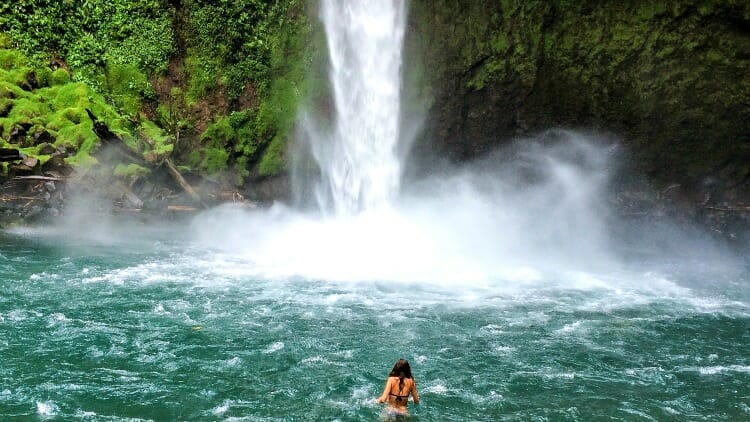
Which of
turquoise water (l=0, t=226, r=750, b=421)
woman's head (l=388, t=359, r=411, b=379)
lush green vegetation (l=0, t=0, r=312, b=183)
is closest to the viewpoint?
woman's head (l=388, t=359, r=411, b=379)

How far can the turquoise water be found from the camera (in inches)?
382

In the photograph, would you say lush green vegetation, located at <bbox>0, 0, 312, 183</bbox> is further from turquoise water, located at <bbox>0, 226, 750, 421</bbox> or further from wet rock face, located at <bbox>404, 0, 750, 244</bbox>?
turquoise water, located at <bbox>0, 226, 750, 421</bbox>

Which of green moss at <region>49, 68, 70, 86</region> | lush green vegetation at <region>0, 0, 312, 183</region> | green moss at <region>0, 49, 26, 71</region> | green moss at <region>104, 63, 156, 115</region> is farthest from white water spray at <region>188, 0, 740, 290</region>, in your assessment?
green moss at <region>0, 49, 26, 71</region>

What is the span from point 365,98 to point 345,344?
14060 millimetres

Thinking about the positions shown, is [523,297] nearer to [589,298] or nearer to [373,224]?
[589,298]

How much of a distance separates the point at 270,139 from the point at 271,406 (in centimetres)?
1760

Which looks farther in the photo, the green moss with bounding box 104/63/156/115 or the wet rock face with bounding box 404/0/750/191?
the green moss with bounding box 104/63/156/115

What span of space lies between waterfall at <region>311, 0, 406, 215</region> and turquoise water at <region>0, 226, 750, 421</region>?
749cm

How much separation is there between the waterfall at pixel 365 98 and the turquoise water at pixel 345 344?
7486 millimetres

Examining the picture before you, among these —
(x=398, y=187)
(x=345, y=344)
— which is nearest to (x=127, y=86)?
(x=398, y=187)

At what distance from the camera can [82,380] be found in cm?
1022

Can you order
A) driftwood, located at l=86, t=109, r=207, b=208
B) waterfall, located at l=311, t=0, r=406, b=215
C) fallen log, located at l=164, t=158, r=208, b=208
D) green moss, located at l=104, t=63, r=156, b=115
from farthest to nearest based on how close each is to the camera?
green moss, located at l=104, t=63, r=156, b=115 → fallen log, located at l=164, t=158, r=208, b=208 → waterfall, located at l=311, t=0, r=406, b=215 → driftwood, located at l=86, t=109, r=207, b=208

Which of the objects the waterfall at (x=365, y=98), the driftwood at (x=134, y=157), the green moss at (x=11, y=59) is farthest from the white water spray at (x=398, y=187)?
the green moss at (x=11, y=59)

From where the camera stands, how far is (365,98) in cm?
2459
